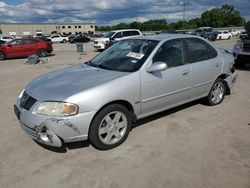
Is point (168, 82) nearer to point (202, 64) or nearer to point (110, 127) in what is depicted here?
point (202, 64)

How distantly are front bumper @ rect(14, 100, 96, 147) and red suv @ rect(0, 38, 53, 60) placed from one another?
1614 cm

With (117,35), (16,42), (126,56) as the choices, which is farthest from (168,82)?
(117,35)

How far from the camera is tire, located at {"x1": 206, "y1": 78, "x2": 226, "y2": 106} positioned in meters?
5.43

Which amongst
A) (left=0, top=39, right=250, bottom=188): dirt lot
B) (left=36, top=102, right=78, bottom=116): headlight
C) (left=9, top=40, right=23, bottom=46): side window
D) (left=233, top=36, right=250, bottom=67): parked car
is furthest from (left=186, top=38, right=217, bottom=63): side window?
(left=9, top=40, right=23, bottom=46): side window

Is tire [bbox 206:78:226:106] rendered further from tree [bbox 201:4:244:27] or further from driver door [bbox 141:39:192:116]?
tree [bbox 201:4:244:27]

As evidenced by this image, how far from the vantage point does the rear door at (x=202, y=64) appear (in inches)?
189

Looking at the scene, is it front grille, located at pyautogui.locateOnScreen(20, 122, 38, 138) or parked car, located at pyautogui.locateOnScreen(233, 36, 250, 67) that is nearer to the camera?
front grille, located at pyautogui.locateOnScreen(20, 122, 38, 138)

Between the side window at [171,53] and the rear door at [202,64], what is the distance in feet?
0.71

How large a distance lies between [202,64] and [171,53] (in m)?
0.84

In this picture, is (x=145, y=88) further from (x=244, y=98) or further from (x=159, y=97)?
(x=244, y=98)

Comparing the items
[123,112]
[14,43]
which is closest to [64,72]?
[123,112]

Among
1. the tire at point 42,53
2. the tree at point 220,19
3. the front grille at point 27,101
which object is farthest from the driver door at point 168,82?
the tree at point 220,19

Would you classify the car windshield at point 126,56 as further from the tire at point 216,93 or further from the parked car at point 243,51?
the parked car at point 243,51

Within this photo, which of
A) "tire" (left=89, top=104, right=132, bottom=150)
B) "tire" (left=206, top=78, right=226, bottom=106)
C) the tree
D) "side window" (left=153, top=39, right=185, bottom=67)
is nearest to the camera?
"tire" (left=89, top=104, right=132, bottom=150)
